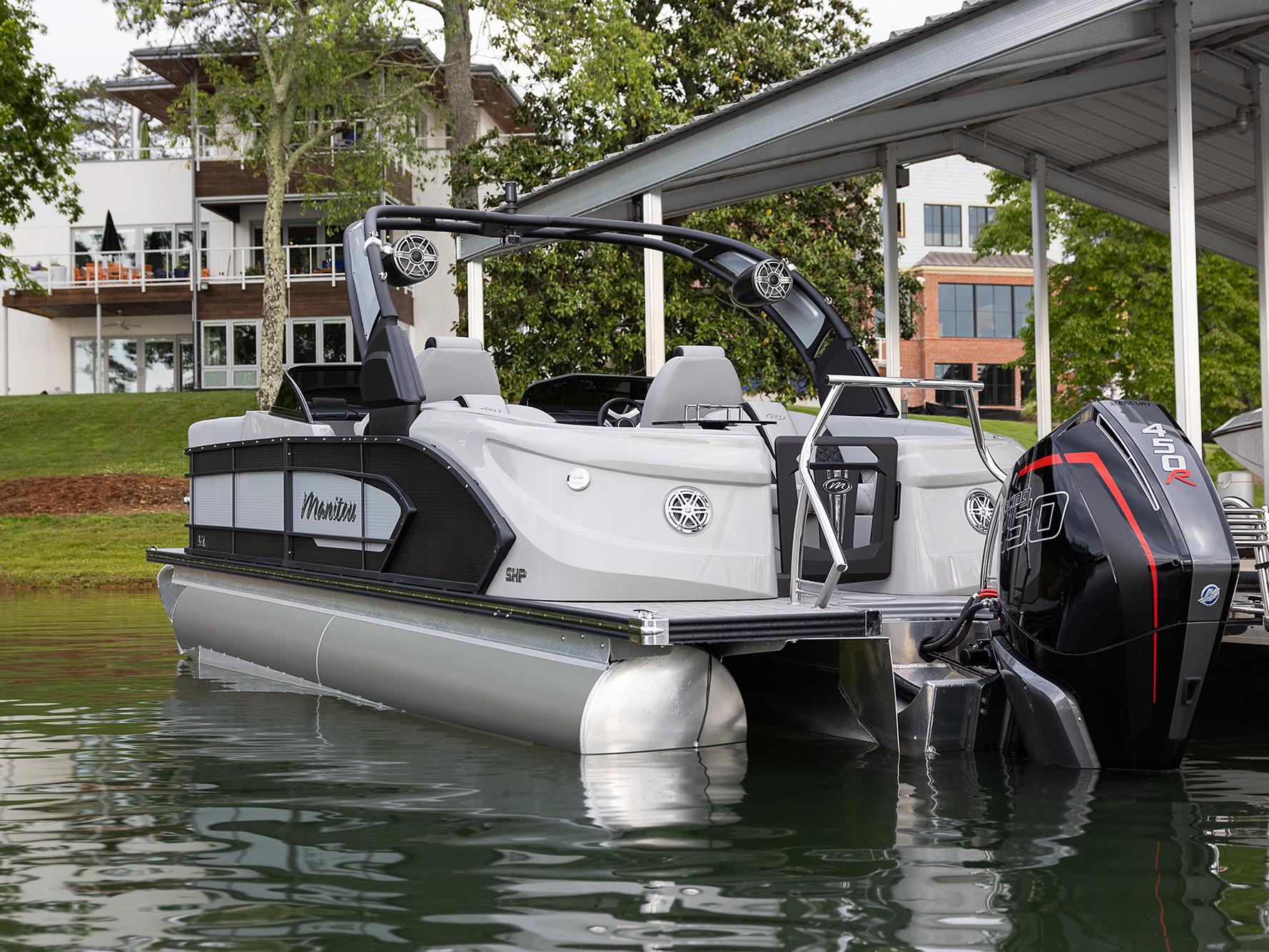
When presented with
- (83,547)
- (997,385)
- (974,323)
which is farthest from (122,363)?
(997,385)

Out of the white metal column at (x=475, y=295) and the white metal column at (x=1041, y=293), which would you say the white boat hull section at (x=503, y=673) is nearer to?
the white metal column at (x=475, y=295)

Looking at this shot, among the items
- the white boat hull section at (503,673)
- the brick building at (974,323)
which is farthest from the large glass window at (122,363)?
A: the white boat hull section at (503,673)

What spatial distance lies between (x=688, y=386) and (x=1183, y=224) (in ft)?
8.82

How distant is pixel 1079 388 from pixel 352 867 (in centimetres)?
2033

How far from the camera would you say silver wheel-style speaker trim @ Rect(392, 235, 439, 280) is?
22.0 feet

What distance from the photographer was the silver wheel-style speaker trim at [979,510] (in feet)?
20.3

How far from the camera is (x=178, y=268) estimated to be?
1328 inches

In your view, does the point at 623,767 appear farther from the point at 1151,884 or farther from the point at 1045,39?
the point at 1045,39

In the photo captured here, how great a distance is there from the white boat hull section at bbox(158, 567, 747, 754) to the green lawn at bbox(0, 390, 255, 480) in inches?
628

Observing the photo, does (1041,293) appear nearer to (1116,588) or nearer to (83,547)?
(1116,588)

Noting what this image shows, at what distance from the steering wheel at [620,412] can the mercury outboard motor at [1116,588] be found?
2622 mm

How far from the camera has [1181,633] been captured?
4535mm

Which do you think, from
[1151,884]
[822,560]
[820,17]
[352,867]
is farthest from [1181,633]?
[820,17]

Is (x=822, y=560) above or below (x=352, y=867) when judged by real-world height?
above
